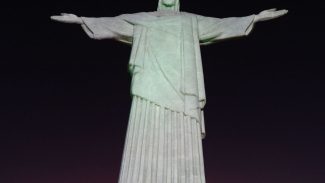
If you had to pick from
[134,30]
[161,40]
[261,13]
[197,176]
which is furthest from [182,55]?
[197,176]

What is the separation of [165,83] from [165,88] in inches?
5.8

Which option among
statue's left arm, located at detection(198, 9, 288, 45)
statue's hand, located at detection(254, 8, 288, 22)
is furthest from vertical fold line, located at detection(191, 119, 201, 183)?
statue's hand, located at detection(254, 8, 288, 22)

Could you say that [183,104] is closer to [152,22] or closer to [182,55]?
[182,55]

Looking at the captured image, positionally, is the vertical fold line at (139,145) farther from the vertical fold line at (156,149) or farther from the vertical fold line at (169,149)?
the vertical fold line at (169,149)

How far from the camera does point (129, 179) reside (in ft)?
40.1

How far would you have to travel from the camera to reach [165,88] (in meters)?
13.4

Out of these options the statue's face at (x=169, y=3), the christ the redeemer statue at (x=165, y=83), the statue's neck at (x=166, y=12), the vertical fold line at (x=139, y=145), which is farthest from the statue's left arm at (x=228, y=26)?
the vertical fold line at (x=139, y=145)

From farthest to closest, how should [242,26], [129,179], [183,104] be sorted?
[242,26] → [183,104] → [129,179]

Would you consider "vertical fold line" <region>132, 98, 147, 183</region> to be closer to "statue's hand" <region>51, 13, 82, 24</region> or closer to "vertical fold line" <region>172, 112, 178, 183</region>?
"vertical fold line" <region>172, 112, 178, 183</region>

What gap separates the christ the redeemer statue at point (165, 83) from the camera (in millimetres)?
12484

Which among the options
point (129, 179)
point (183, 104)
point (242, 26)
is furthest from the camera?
point (242, 26)

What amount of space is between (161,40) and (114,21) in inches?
59.9

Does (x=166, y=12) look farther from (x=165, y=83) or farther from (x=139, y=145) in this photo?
(x=139, y=145)

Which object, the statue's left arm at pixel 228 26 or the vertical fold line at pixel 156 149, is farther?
the statue's left arm at pixel 228 26
